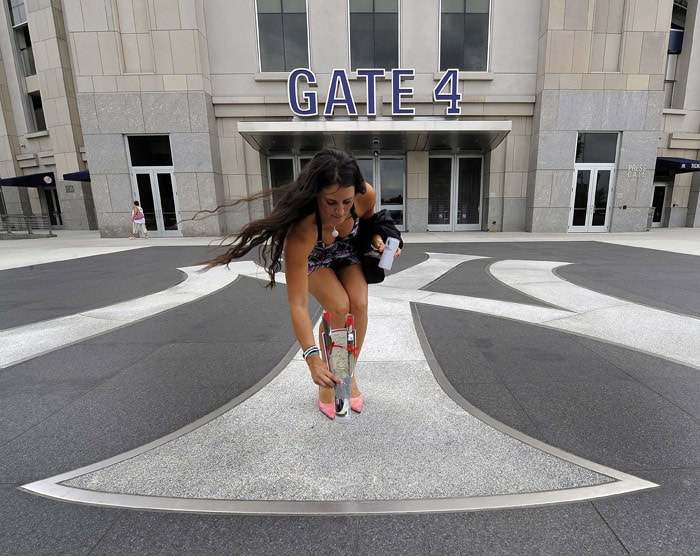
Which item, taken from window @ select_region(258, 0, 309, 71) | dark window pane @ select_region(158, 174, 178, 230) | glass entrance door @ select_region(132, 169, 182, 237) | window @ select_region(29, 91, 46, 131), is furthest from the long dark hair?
window @ select_region(29, 91, 46, 131)

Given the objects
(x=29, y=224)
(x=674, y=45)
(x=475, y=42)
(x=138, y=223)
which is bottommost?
(x=29, y=224)

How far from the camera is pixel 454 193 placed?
16266 millimetres

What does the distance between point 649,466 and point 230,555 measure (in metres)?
2.14

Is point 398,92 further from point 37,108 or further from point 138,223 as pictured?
point 37,108

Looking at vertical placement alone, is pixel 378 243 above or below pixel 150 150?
below

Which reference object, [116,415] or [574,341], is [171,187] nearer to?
[116,415]

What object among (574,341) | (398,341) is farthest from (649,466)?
(398,341)

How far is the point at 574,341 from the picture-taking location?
3.65 metres

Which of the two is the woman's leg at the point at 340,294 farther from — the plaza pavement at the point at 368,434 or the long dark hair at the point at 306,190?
the plaza pavement at the point at 368,434

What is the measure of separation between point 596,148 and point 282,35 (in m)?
13.2

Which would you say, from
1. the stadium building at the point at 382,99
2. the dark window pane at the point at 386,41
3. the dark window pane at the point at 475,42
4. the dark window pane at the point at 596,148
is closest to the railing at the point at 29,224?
the stadium building at the point at 382,99

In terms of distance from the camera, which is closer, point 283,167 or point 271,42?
point 271,42

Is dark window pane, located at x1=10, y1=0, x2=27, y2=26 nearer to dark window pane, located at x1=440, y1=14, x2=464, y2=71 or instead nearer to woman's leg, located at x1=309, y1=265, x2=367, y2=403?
dark window pane, located at x1=440, y1=14, x2=464, y2=71

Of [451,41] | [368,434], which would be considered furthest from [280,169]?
[368,434]
